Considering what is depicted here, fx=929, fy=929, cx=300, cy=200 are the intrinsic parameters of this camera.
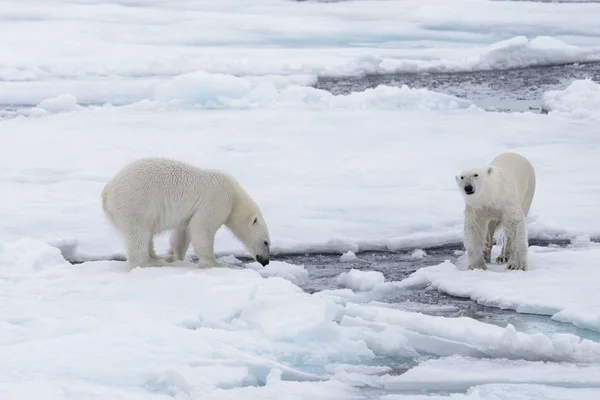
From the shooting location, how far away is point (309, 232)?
593 cm

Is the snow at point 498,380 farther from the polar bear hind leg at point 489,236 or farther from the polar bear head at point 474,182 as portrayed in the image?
the polar bear hind leg at point 489,236

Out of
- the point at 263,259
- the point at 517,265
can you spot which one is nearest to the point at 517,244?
the point at 517,265

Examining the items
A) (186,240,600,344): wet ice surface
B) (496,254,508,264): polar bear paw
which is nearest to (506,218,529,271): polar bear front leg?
(496,254,508,264): polar bear paw

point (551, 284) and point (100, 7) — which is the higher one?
point (100, 7)

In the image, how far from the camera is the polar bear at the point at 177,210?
4.70 metres

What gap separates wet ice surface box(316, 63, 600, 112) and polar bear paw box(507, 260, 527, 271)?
22.1 feet

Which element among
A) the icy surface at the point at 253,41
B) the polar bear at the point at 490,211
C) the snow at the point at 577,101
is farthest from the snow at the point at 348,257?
the icy surface at the point at 253,41

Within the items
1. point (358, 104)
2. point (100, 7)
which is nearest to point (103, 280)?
point (358, 104)

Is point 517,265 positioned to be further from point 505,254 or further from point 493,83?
point 493,83

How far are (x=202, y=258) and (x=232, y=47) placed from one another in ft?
41.0

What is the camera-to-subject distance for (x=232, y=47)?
1697cm

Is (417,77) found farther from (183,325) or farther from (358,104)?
(183,325)

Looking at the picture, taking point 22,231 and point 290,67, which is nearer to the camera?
point 22,231

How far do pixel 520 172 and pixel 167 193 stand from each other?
83.2 inches
